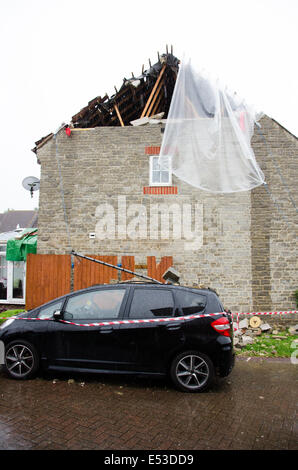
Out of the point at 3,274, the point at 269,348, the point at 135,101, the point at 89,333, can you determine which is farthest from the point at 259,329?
the point at 3,274

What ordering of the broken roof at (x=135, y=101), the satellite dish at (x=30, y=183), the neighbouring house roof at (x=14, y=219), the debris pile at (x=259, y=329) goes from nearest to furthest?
the debris pile at (x=259, y=329) < the broken roof at (x=135, y=101) < the satellite dish at (x=30, y=183) < the neighbouring house roof at (x=14, y=219)

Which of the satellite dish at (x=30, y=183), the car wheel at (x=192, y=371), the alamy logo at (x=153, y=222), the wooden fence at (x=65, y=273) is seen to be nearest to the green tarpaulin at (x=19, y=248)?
the wooden fence at (x=65, y=273)

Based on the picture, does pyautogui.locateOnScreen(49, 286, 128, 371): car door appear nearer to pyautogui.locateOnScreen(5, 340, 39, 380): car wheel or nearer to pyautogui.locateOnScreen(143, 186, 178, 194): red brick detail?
pyautogui.locateOnScreen(5, 340, 39, 380): car wheel

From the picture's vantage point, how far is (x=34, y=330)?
199 inches

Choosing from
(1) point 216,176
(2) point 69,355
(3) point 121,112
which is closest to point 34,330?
(2) point 69,355

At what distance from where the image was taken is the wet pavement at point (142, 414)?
3369 millimetres

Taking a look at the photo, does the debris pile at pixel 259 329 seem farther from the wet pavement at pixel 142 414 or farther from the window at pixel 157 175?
the window at pixel 157 175

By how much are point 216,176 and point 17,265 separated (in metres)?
7.83

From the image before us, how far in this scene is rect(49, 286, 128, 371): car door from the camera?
486 centimetres

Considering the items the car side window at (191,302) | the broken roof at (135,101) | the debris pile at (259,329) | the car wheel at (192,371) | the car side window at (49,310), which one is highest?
the broken roof at (135,101)

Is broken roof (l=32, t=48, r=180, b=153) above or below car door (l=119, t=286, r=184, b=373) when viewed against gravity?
above

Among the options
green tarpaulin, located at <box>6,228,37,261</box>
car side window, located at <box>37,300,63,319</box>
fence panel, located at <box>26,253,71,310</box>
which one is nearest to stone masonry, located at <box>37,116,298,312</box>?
fence panel, located at <box>26,253,71,310</box>
